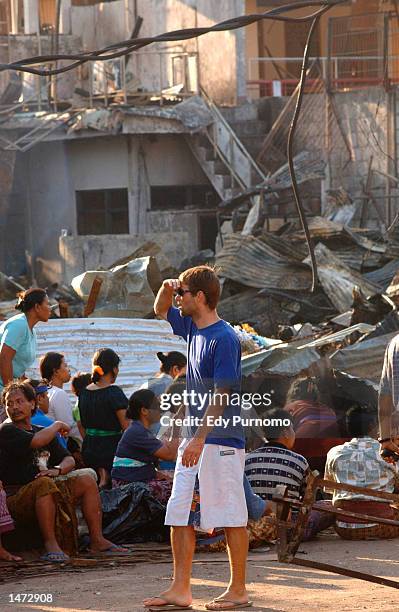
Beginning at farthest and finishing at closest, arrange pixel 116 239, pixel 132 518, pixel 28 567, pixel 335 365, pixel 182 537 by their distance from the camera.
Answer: pixel 116 239 → pixel 335 365 → pixel 132 518 → pixel 28 567 → pixel 182 537

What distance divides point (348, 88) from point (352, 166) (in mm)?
1485

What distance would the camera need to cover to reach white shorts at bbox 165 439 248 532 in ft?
19.7

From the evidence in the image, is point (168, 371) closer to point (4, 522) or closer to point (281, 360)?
point (281, 360)

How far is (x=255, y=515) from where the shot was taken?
7336 millimetres

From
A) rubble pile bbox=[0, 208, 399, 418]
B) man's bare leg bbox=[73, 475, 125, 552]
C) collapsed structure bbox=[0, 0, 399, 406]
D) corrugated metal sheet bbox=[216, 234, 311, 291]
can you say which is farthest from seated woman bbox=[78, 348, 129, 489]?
collapsed structure bbox=[0, 0, 399, 406]

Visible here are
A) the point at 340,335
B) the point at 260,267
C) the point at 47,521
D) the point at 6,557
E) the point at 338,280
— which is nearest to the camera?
the point at 6,557

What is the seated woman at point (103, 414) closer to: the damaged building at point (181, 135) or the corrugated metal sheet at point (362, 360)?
the corrugated metal sheet at point (362, 360)

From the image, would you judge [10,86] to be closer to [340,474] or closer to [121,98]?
[121,98]

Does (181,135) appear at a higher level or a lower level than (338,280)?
higher

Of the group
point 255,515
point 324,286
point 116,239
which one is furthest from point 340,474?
point 116,239

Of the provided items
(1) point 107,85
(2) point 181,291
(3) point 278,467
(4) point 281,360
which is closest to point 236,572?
(2) point 181,291

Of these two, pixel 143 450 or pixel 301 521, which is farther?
pixel 143 450

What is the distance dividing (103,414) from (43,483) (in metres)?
1.23

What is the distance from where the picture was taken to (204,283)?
6.14 meters
